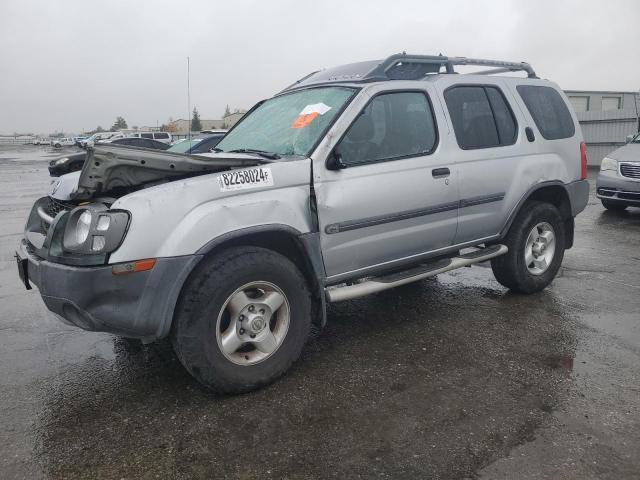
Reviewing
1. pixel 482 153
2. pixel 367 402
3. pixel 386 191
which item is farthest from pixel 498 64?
pixel 367 402

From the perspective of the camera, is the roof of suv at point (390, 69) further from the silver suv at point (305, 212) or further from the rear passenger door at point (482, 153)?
the rear passenger door at point (482, 153)

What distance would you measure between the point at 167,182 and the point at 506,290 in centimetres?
365

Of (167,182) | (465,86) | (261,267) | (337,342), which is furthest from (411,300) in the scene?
(167,182)

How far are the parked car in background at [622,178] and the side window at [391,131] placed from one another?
6.75 meters

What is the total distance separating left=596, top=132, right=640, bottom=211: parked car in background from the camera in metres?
9.13

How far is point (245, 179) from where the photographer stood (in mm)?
3141

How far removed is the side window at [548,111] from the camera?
4.89m

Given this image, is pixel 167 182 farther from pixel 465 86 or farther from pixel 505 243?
pixel 505 243

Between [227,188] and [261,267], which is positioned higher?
[227,188]

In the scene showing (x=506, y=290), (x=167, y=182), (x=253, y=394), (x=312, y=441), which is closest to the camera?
(x=312, y=441)

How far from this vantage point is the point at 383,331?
4.26m

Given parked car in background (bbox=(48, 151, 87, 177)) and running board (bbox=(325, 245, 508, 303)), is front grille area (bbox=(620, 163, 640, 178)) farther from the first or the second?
parked car in background (bbox=(48, 151, 87, 177))

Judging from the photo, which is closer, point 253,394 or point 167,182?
point 167,182

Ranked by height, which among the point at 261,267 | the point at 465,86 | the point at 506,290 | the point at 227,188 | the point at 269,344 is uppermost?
the point at 465,86
